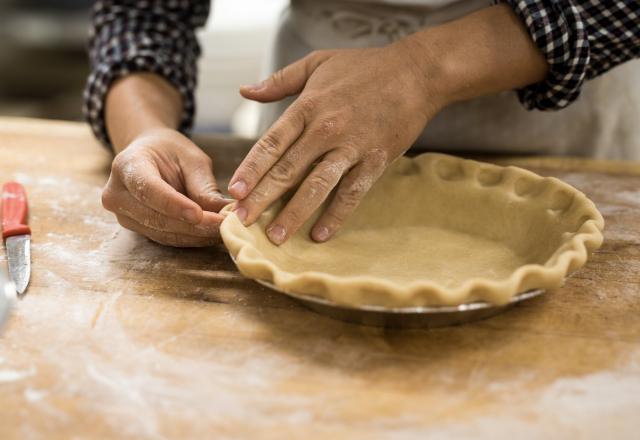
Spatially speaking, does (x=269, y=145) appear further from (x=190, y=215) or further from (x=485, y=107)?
(x=485, y=107)

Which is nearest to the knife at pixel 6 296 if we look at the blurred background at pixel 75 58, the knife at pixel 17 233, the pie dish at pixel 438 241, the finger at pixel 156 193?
the knife at pixel 17 233

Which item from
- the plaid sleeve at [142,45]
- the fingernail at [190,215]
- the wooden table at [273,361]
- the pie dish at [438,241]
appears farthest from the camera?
the plaid sleeve at [142,45]

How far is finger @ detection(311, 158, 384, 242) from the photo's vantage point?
1277 mm

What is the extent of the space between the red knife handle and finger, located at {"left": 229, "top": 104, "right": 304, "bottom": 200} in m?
0.47

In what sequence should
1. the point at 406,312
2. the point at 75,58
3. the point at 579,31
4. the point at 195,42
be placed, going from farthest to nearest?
1. the point at 75,58
2. the point at 195,42
3. the point at 579,31
4. the point at 406,312

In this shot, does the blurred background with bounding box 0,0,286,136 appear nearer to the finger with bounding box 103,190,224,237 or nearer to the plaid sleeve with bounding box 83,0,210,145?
the plaid sleeve with bounding box 83,0,210,145

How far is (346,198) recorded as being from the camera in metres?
1.28

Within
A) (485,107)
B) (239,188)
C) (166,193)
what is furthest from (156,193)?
(485,107)

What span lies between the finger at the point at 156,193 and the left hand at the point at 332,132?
0.28 ft

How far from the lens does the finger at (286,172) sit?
1217 millimetres

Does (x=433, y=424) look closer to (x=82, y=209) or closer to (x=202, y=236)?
(x=202, y=236)

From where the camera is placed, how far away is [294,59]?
1.86 meters

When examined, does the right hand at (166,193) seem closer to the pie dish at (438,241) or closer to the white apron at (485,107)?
the pie dish at (438,241)

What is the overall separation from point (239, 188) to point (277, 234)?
106mm
